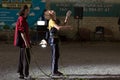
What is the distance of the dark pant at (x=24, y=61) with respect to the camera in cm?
1046

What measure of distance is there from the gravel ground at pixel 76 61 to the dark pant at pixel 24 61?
333mm

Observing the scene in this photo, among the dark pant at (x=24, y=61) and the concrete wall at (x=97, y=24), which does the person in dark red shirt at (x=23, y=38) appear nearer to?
the dark pant at (x=24, y=61)

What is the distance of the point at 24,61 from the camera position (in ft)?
34.9

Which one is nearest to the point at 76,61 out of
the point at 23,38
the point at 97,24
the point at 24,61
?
the point at 24,61

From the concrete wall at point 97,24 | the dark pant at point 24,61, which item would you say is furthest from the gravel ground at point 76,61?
the concrete wall at point 97,24

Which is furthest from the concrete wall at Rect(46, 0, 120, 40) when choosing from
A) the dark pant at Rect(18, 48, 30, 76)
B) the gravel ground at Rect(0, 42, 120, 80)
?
the dark pant at Rect(18, 48, 30, 76)

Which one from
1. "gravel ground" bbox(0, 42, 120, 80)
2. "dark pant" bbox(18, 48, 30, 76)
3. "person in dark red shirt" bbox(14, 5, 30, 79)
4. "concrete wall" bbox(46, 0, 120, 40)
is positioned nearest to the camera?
→ "person in dark red shirt" bbox(14, 5, 30, 79)

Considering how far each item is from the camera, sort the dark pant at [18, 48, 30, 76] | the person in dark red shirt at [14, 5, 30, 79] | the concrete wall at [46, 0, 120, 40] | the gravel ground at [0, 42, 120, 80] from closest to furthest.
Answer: the person in dark red shirt at [14, 5, 30, 79], the dark pant at [18, 48, 30, 76], the gravel ground at [0, 42, 120, 80], the concrete wall at [46, 0, 120, 40]

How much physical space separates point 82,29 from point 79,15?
2.68 ft

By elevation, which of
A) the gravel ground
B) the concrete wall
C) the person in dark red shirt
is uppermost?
the person in dark red shirt

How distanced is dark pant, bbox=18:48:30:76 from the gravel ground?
333 mm

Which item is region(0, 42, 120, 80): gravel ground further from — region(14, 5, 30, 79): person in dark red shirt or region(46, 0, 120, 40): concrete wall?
region(46, 0, 120, 40): concrete wall

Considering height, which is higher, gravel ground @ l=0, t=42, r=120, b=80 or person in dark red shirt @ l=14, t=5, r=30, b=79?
person in dark red shirt @ l=14, t=5, r=30, b=79

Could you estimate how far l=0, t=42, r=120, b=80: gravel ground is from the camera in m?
11.3
